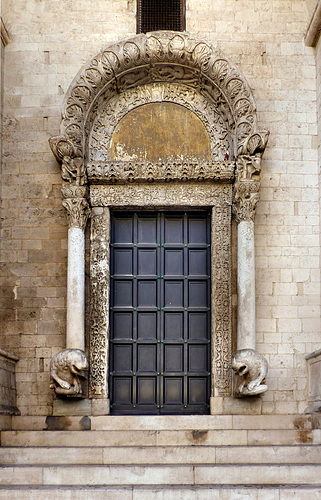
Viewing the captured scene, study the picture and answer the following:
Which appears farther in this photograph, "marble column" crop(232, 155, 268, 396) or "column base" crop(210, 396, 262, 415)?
"column base" crop(210, 396, 262, 415)

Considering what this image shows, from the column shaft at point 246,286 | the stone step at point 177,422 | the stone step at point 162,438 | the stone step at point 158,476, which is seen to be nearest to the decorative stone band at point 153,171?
the column shaft at point 246,286

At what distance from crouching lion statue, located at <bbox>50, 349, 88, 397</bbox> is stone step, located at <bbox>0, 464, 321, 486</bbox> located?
1.71 meters

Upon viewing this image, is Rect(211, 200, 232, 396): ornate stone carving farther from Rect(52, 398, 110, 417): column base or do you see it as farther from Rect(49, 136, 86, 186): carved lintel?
Rect(49, 136, 86, 186): carved lintel

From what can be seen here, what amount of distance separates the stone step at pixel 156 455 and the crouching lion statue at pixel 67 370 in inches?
46.3

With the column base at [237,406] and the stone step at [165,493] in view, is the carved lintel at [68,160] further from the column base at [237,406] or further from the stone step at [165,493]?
the stone step at [165,493]

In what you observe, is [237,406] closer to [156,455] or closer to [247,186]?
[156,455]

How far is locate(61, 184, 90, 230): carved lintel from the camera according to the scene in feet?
40.7

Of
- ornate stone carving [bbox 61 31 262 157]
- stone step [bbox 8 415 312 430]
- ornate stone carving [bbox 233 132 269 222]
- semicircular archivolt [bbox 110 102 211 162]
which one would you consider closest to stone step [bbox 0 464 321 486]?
stone step [bbox 8 415 312 430]

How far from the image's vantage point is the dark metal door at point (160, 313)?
12.6 metres

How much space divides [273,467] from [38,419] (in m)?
3.82

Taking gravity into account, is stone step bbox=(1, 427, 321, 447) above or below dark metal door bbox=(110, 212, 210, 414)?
below

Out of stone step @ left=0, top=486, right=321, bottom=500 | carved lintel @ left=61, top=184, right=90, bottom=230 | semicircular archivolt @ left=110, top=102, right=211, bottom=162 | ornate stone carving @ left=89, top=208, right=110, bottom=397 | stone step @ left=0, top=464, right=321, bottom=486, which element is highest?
semicircular archivolt @ left=110, top=102, right=211, bottom=162

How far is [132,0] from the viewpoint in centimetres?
1328

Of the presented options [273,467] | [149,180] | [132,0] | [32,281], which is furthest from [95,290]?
[132,0]
